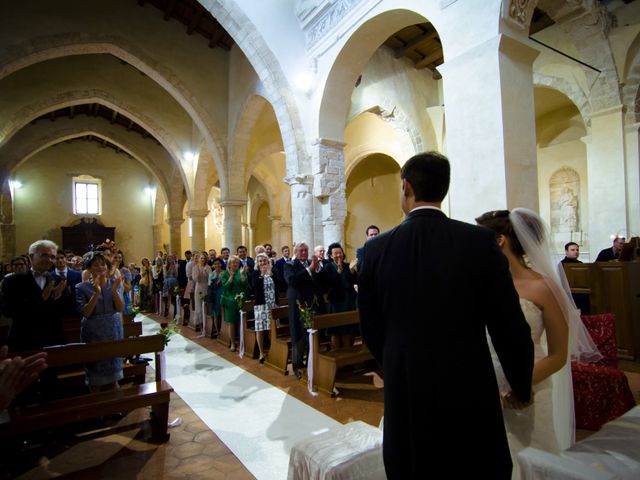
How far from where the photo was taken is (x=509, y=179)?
421 centimetres

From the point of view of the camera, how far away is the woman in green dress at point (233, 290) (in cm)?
672

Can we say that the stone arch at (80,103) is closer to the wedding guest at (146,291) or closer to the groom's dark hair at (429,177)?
the wedding guest at (146,291)

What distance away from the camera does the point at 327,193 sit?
25.0ft

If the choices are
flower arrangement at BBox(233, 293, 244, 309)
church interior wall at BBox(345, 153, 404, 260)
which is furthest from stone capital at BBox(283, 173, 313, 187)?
church interior wall at BBox(345, 153, 404, 260)

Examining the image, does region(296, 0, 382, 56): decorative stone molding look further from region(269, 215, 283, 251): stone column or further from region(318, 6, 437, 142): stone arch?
region(269, 215, 283, 251): stone column

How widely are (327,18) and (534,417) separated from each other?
306 inches

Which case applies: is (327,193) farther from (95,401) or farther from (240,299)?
(95,401)

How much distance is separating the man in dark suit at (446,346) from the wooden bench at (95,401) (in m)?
2.85

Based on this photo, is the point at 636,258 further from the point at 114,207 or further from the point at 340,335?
the point at 114,207

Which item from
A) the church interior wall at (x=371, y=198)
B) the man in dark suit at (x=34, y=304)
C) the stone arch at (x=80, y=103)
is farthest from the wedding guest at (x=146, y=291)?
the man in dark suit at (x=34, y=304)

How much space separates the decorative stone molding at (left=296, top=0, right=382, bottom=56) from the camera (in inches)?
260

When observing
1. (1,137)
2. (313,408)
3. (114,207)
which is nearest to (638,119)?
(313,408)

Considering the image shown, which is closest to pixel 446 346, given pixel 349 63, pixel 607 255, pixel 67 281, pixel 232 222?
pixel 67 281

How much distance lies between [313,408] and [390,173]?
42.6 ft
